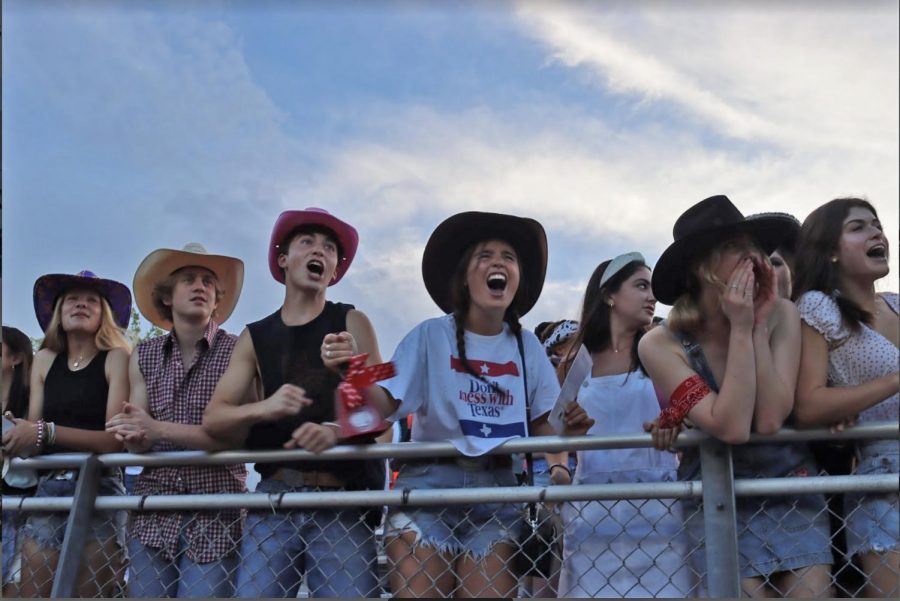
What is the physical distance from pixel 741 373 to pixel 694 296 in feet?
1.73

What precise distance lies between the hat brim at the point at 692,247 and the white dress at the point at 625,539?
0.60m

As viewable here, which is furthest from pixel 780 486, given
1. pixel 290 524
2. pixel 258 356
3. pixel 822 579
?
pixel 258 356

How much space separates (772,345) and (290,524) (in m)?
1.70

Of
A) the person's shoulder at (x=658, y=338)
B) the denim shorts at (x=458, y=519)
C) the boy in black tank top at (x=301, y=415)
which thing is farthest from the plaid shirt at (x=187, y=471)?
the person's shoulder at (x=658, y=338)

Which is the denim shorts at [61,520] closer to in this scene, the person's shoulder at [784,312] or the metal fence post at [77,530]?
the metal fence post at [77,530]

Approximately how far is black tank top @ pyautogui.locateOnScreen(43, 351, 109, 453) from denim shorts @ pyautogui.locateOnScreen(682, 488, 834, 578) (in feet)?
8.01

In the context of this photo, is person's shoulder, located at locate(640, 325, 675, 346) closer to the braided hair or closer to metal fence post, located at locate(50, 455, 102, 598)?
the braided hair

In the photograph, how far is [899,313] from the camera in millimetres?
2953

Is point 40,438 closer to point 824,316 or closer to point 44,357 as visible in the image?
point 44,357

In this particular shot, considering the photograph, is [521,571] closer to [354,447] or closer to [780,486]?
[354,447]

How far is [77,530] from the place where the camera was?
298 centimetres

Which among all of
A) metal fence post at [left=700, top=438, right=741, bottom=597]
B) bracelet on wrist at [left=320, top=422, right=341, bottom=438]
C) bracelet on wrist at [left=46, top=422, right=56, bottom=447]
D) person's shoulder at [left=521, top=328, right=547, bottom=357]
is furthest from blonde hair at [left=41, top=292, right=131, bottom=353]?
metal fence post at [left=700, top=438, right=741, bottom=597]

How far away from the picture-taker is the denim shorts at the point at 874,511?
2.52 metres

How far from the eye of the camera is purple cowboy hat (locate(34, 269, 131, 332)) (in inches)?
159
